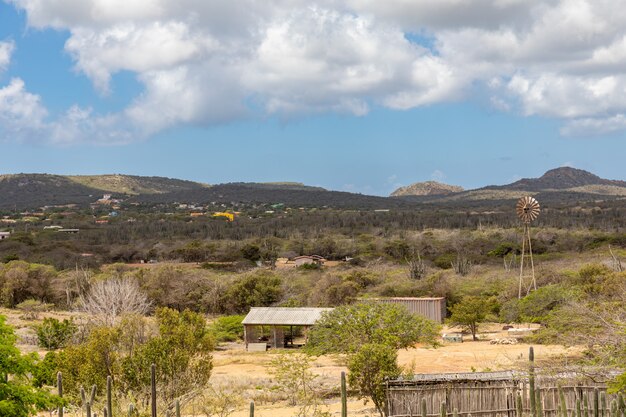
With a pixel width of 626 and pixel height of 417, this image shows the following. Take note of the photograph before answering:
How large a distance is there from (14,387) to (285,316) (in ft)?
82.2

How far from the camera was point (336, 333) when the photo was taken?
73.4 ft

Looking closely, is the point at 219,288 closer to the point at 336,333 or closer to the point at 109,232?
the point at 336,333

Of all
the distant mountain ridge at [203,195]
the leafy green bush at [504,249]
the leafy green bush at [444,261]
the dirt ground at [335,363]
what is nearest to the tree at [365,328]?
the dirt ground at [335,363]

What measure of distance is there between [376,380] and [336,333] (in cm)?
472

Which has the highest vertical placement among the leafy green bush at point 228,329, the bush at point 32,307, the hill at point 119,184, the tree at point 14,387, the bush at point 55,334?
the hill at point 119,184

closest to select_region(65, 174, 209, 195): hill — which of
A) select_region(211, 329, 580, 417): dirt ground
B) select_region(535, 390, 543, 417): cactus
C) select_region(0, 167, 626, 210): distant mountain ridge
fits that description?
select_region(0, 167, 626, 210): distant mountain ridge

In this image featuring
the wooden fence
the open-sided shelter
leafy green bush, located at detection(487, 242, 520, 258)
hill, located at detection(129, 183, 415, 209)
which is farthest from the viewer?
hill, located at detection(129, 183, 415, 209)

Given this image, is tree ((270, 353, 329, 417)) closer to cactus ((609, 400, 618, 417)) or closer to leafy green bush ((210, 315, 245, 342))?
cactus ((609, 400, 618, 417))

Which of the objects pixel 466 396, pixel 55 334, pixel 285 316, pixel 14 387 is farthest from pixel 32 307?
pixel 14 387

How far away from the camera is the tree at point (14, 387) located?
35.9 ft

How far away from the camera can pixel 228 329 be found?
40.4 meters

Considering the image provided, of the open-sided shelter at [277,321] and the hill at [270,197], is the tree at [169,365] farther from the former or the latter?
the hill at [270,197]

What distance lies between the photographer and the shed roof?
115ft

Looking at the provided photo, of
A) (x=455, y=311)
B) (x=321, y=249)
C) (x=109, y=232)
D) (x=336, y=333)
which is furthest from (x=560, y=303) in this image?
(x=109, y=232)
